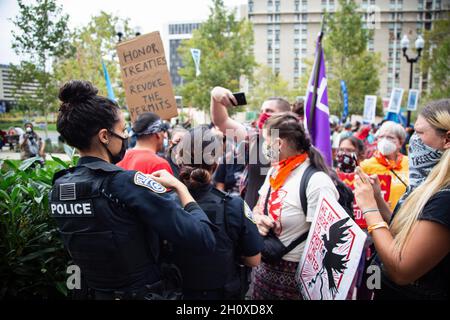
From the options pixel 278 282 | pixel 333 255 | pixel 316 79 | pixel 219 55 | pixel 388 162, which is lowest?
pixel 278 282

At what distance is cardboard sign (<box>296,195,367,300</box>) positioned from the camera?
1.67 metres

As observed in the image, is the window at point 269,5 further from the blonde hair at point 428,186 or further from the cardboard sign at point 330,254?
the cardboard sign at point 330,254

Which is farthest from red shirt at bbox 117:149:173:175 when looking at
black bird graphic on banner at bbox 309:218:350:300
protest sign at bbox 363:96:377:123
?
protest sign at bbox 363:96:377:123

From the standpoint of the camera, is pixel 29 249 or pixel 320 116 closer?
pixel 29 249

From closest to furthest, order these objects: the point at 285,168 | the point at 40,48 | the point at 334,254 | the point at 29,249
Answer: the point at 334,254
the point at 29,249
the point at 285,168
the point at 40,48

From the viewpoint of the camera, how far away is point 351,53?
28828 mm

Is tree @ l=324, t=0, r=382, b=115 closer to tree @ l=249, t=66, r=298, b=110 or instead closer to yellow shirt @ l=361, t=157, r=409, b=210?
tree @ l=249, t=66, r=298, b=110

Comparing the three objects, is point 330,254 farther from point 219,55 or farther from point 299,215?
point 219,55

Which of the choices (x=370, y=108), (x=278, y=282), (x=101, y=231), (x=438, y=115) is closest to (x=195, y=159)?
(x=101, y=231)

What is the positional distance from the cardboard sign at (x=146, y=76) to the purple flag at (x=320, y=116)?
1.69 metres

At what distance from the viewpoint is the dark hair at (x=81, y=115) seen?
1.61 metres

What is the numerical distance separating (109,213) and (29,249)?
3.80ft

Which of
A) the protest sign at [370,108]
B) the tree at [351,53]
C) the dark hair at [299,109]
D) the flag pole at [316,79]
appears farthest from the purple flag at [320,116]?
the tree at [351,53]
